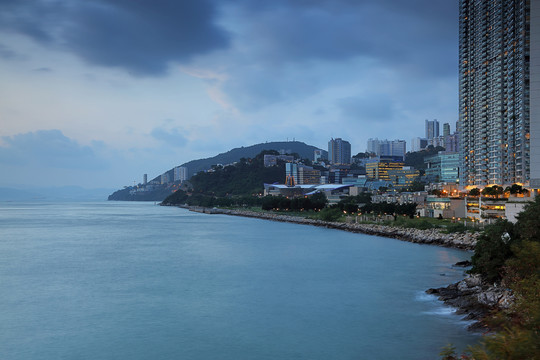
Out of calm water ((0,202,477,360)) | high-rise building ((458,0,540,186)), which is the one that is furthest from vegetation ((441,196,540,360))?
high-rise building ((458,0,540,186))

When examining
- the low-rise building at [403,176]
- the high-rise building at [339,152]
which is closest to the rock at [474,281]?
the low-rise building at [403,176]

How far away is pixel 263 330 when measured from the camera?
36.5 ft

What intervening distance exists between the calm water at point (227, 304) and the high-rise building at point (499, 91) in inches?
923

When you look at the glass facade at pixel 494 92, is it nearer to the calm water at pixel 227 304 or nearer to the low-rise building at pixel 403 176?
the calm water at pixel 227 304

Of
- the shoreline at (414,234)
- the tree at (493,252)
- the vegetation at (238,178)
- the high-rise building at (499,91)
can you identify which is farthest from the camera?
the vegetation at (238,178)

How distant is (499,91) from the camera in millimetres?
45625

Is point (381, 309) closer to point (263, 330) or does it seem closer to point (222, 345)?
point (263, 330)

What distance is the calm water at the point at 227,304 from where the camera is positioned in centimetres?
995

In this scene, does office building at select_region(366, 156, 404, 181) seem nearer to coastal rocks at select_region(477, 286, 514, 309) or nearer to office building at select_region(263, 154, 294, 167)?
office building at select_region(263, 154, 294, 167)

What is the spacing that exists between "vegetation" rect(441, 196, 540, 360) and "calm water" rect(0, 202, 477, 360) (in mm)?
1676

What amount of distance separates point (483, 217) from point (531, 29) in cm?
1763

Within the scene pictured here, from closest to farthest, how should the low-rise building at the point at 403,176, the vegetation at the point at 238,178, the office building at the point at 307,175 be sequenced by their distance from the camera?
the low-rise building at the point at 403,176 → the vegetation at the point at 238,178 → the office building at the point at 307,175

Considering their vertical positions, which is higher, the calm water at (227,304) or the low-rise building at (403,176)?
the low-rise building at (403,176)

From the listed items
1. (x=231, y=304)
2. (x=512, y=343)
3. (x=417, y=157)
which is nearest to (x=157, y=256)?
(x=231, y=304)
